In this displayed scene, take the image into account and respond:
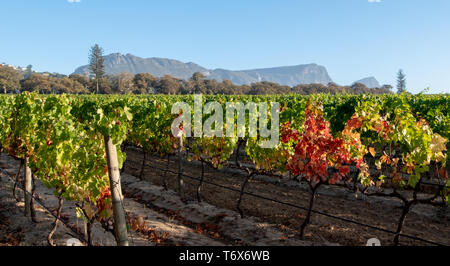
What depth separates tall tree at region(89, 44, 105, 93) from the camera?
374 feet

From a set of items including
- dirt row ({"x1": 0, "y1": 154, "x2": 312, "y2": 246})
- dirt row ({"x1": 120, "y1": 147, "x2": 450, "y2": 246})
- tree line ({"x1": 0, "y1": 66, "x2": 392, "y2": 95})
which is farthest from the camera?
tree line ({"x1": 0, "y1": 66, "x2": 392, "y2": 95})

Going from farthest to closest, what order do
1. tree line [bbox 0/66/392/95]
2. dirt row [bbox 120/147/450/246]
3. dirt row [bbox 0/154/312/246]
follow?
tree line [bbox 0/66/392/95] → dirt row [bbox 120/147/450/246] → dirt row [bbox 0/154/312/246]

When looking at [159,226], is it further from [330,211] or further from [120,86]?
[120,86]

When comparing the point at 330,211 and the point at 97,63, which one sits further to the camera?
the point at 97,63

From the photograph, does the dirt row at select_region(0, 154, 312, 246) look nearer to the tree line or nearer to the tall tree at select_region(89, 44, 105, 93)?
the tree line

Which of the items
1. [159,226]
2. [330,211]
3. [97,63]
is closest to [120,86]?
[97,63]

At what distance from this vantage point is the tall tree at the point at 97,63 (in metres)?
114

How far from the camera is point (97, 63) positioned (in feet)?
381

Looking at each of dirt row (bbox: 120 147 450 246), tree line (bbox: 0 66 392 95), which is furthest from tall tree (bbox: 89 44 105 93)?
dirt row (bbox: 120 147 450 246)

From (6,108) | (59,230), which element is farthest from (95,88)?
(59,230)

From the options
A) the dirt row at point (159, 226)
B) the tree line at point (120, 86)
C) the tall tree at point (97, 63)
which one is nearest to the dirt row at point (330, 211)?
the dirt row at point (159, 226)

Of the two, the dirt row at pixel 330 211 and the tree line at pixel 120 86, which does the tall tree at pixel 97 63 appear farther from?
the dirt row at pixel 330 211

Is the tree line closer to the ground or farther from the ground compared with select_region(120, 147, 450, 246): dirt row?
farther from the ground
